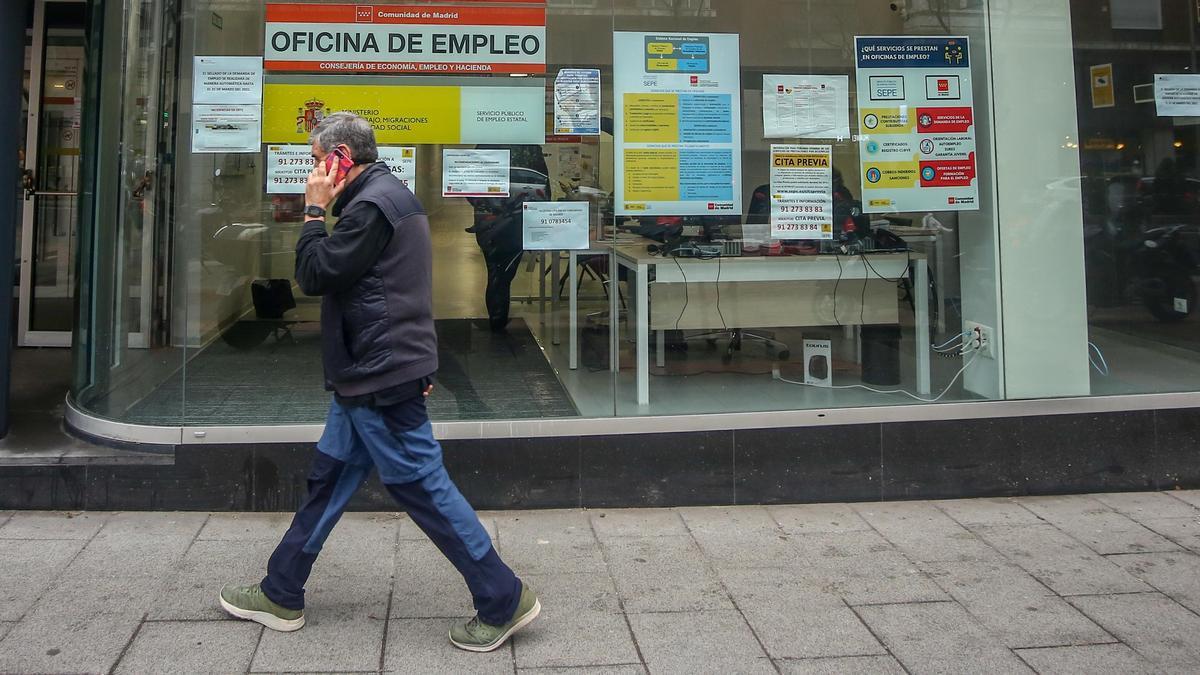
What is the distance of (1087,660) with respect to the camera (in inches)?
147

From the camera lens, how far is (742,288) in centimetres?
622

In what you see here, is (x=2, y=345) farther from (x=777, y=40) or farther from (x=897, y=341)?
(x=897, y=341)

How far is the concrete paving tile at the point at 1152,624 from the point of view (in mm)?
3768

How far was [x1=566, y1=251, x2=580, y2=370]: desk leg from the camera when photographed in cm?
592

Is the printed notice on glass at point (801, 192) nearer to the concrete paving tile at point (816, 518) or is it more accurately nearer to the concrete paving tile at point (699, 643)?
the concrete paving tile at point (816, 518)

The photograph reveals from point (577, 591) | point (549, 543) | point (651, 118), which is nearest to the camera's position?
point (577, 591)

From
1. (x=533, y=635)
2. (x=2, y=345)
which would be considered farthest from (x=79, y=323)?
(x=533, y=635)

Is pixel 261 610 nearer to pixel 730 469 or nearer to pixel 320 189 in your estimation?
pixel 320 189

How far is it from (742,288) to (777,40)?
4.82 ft

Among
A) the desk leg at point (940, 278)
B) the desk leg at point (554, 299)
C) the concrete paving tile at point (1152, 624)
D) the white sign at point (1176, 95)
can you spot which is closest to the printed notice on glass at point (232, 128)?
the desk leg at point (554, 299)

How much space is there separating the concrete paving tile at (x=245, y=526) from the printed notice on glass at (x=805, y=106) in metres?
3.41

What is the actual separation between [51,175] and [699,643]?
298 inches

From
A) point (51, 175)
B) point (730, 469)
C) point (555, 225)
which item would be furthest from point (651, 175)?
point (51, 175)

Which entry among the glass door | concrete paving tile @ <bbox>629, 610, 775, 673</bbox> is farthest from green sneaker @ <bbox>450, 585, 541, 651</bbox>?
the glass door
